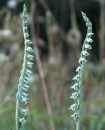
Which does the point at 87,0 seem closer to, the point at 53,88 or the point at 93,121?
the point at 53,88

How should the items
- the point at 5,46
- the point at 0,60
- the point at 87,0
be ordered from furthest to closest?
the point at 87,0, the point at 5,46, the point at 0,60

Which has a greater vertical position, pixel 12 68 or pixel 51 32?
pixel 51 32

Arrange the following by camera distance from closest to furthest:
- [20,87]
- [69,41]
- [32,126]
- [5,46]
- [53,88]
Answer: [20,87]
[32,126]
[53,88]
[69,41]
[5,46]

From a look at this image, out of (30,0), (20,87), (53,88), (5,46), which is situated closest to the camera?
(20,87)

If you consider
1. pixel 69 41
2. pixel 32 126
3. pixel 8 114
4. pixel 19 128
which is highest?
pixel 69 41

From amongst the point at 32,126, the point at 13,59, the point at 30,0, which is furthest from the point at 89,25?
the point at 13,59

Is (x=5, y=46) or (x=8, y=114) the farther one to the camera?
(x=5, y=46)

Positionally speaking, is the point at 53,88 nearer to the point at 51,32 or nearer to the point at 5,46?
the point at 51,32

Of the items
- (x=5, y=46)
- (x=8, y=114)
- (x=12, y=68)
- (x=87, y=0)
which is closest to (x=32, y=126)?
(x=8, y=114)

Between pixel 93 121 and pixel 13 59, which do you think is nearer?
pixel 93 121
